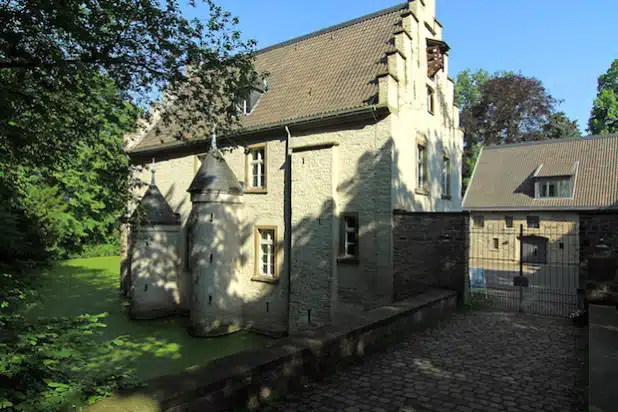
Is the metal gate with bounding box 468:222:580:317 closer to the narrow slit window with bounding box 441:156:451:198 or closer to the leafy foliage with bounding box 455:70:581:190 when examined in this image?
the narrow slit window with bounding box 441:156:451:198

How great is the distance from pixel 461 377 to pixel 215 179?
1141cm

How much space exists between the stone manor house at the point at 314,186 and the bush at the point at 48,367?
6855mm

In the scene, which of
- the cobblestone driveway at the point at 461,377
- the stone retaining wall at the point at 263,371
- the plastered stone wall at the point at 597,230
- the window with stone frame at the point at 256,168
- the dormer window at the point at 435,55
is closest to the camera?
the stone retaining wall at the point at 263,371

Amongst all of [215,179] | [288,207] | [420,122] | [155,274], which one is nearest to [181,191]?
[155,274]

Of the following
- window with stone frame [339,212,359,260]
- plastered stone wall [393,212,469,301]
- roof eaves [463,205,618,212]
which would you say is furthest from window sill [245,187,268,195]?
roof eaves [463,205,618,212]

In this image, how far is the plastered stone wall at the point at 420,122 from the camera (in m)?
12.5

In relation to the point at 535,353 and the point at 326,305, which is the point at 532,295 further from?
the point at 535,353

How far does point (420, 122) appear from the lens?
552 inches

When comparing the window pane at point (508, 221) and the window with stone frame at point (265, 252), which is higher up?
the window pane at point (508, 221)

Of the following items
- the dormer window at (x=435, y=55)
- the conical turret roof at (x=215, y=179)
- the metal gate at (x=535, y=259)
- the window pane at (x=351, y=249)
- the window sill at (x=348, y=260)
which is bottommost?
the metal gate at (x=535, y=259)

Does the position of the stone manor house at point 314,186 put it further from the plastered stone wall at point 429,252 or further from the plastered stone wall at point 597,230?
the plastered stone wall at point 597,230

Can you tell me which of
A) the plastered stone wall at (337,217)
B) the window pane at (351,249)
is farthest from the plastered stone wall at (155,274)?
the window pane at (351,249)

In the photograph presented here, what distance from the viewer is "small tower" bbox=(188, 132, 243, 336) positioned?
14711 mm

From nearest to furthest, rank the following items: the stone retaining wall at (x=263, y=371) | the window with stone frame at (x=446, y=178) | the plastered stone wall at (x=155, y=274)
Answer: the stone retaining wall at (x=263, y=371)
the window with stone frame at (x=446, y=178)
the plastered stone wall at (x=155, y=274)
